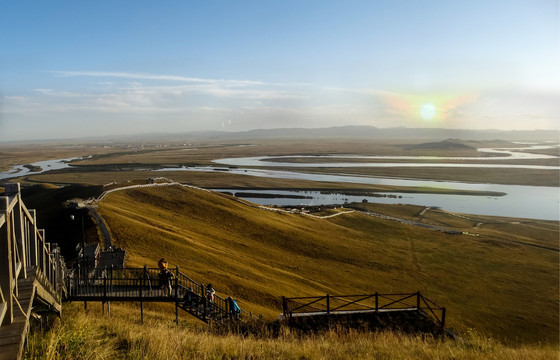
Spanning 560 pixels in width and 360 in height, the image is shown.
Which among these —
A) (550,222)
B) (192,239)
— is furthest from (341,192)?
(192,239)

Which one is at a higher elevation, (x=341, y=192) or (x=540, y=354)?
(x=540, y=354)

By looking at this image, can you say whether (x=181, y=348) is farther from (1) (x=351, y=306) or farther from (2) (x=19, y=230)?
(1) (x=351, y=306)

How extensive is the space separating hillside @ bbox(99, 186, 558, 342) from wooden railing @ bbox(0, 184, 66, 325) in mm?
15085

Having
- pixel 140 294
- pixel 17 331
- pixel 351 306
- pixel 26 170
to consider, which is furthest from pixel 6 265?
pixel 26 170

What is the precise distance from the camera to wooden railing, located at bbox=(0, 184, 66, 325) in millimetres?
6316

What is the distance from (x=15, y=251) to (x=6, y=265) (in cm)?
110

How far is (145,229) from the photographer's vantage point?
32.3 metres

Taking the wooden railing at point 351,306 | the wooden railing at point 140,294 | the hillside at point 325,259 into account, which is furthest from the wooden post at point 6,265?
the hillside at point 325,259

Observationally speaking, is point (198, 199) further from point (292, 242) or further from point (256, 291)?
point (256, 291)

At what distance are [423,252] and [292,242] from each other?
1692 cm

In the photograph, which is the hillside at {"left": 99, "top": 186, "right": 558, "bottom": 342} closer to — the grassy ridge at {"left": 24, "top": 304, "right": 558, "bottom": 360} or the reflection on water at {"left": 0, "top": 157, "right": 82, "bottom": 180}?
the grassy ridge at {"left": 24, "top": 304, "right": 558, "bottom": 360}

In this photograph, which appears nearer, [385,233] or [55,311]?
[55,311]

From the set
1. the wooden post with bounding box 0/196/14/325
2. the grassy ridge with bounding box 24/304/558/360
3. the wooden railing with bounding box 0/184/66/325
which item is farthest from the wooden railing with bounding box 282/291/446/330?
the wooden post with bounding box 0/196/14/325

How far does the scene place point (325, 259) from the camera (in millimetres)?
40188
